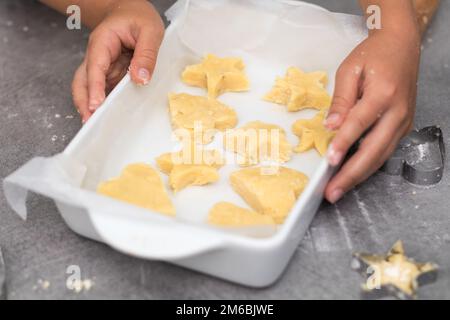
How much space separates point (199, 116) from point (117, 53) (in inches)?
6.1

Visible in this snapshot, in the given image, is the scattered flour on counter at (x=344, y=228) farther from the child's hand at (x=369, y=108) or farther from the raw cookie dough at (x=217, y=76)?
the raw cookie dough at (x=217, y=76)

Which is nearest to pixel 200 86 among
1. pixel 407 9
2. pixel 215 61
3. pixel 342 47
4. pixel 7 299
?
pixel 215 61

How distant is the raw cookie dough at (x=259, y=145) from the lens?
2.88 feet

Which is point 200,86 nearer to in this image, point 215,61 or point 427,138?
point 215,61

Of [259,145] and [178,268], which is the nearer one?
[178,268]

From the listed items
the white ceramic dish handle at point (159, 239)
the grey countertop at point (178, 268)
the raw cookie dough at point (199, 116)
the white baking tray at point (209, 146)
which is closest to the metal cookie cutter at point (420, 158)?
the grey countertop at point (178, 268)

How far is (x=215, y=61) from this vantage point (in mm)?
1004

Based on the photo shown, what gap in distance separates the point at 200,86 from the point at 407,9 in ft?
1.10

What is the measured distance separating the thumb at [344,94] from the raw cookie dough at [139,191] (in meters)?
0.23

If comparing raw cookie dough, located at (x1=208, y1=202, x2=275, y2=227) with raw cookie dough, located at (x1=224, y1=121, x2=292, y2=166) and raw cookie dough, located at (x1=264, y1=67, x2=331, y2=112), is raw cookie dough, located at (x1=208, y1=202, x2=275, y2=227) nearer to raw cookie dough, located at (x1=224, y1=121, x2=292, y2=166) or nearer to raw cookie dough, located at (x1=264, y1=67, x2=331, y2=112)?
raw cookie dough, located at (x1=224, y1=121, x2=292, y2=166)

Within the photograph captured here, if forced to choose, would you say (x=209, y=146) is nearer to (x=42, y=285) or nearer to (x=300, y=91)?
(x=300, y=91)

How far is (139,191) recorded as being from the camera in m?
0.77

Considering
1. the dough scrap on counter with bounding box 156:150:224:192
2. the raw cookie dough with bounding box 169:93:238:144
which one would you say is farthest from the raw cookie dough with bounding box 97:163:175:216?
the raw cookie dough with bounding box 169:93:238:144

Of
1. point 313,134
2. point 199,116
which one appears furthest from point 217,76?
point 313,134
